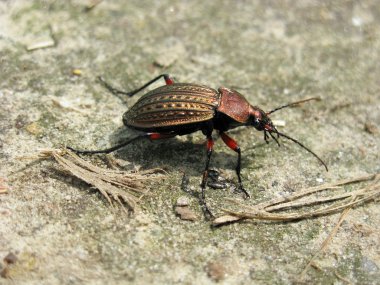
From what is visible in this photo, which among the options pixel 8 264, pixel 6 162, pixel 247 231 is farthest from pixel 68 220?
pixel 247 231

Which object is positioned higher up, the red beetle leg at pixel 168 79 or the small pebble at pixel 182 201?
the red beetle leg at pixel 168 79

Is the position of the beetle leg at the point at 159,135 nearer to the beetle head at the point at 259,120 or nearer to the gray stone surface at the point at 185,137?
the gray stone surface at the point at 185,137

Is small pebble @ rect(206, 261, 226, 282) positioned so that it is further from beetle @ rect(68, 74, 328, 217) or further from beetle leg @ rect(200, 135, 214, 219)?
beetle @ rect(68, 74, 328, 217)

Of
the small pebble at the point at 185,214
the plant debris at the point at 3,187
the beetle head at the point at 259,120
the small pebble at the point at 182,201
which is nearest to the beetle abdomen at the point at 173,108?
the beetle head at the point at 259,120

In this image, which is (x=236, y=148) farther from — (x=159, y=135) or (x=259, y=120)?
(x=159, y=135)

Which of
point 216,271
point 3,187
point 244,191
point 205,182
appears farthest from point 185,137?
point 3,187

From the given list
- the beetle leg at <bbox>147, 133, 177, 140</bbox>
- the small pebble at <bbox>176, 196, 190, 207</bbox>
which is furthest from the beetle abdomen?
the small pebble at <bbox>176, 196, 190, 207</bbox>

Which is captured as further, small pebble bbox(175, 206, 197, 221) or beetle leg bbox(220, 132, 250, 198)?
beetle leg bbox(220, 132, 250, 198)
